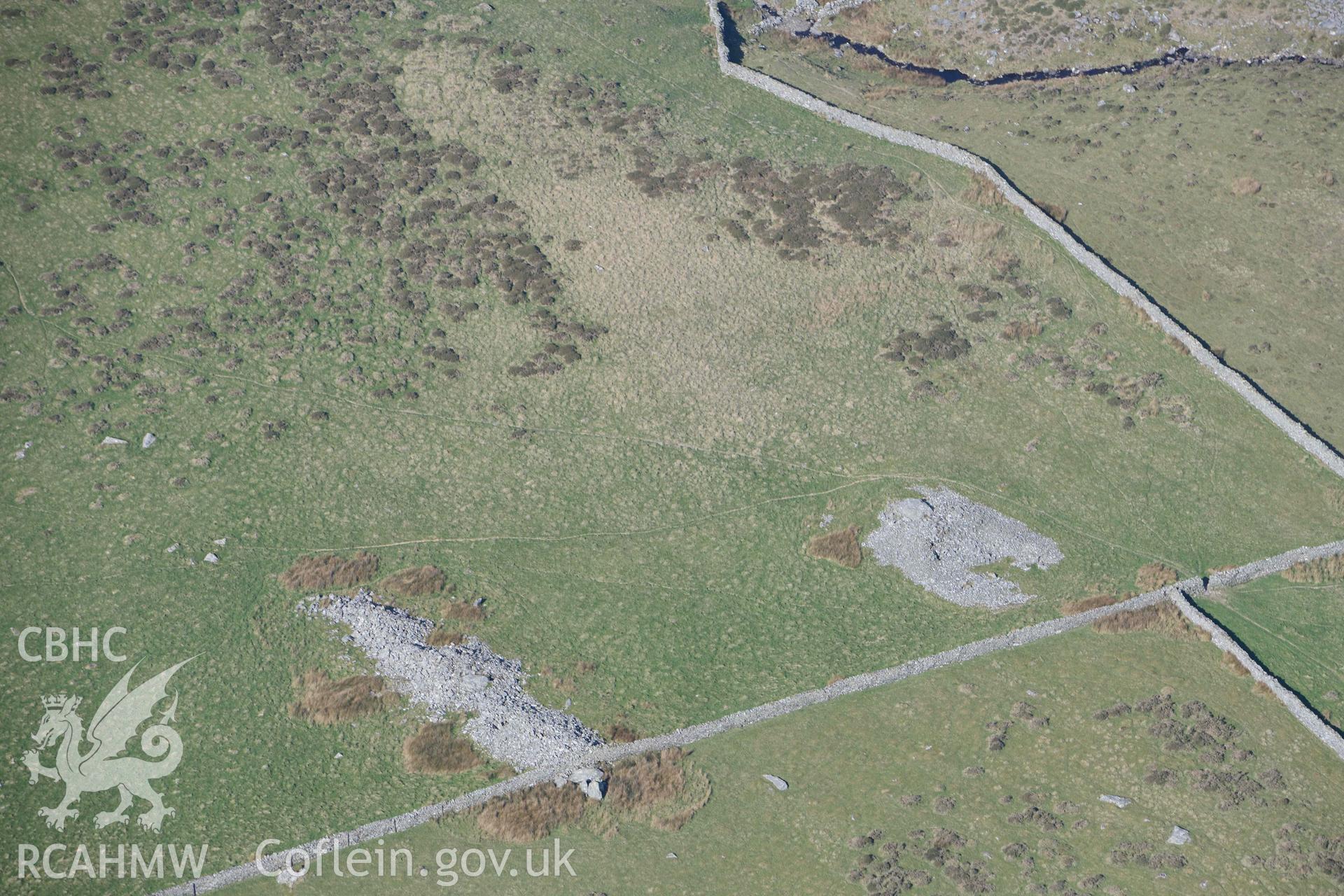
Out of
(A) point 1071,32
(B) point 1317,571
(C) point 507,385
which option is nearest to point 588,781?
(C) point 507,385

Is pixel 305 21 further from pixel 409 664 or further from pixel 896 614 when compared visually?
pixel 896 614

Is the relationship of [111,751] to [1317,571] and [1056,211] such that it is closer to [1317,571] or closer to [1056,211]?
[1317,571]

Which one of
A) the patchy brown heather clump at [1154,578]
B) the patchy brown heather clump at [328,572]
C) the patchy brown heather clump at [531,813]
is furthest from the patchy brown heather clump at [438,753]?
the patchy brown heather clump at [1154,578]

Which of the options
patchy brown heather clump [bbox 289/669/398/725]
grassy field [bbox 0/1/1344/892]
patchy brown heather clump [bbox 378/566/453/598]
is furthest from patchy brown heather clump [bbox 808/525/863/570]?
patchy brown heather clump [bbox 289/669/398/725]

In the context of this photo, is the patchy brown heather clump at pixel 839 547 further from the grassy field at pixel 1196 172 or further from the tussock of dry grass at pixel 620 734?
the grassy field at pixel 1196 172

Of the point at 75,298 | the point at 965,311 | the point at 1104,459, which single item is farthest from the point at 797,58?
the point at 75,298
